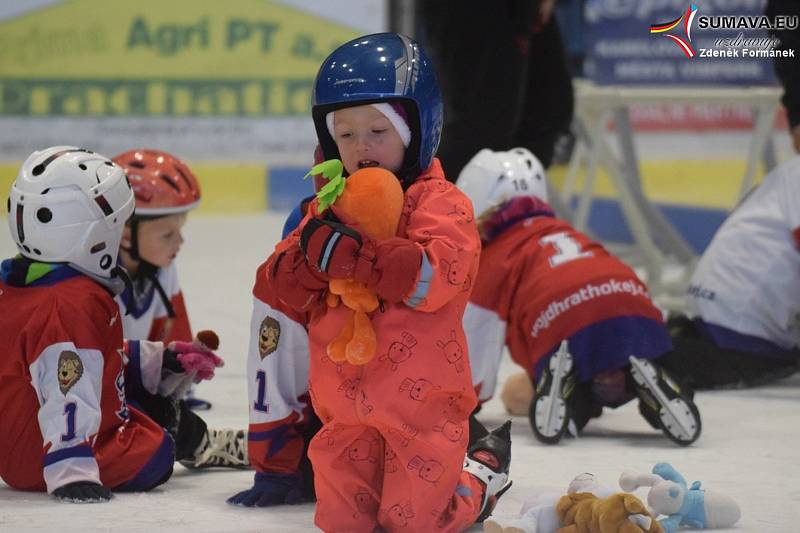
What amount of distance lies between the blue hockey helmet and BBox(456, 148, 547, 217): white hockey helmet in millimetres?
1170

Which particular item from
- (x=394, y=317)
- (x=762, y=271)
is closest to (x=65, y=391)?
(x=394, y=317)

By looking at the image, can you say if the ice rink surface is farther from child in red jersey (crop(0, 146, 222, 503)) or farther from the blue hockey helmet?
the blue hockey helmet

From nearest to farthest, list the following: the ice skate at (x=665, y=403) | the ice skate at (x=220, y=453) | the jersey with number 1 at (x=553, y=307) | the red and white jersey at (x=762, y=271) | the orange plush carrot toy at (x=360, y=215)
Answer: the orange plush carrot toy at (x=360, y=215) < the ice skate at (x=220, y=453) < the ice skate at (x=665, y=403) < the jersey with number 1 at (x=553, y=307) < the red and white jersey at (x=762, y=271)

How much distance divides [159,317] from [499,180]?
3.22ft

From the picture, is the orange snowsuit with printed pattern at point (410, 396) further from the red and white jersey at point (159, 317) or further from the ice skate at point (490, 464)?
the red and white jersey at point (159, 317)

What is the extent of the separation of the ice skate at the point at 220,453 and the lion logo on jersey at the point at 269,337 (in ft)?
1.29

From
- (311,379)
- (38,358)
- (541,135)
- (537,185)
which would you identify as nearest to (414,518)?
(311,379)

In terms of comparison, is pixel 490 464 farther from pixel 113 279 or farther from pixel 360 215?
pixel 113 279

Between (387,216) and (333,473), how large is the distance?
19.3 inches

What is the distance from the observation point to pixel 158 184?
3.53 metres

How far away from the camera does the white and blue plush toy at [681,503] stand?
→ 8.41ft

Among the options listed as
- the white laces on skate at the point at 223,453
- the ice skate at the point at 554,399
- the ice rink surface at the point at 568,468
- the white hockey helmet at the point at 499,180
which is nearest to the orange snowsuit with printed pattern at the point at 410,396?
the ice rink surface at the point at 568,468

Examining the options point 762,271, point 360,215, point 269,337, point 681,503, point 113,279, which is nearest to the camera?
point 360,215

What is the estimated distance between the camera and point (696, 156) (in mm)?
9609
